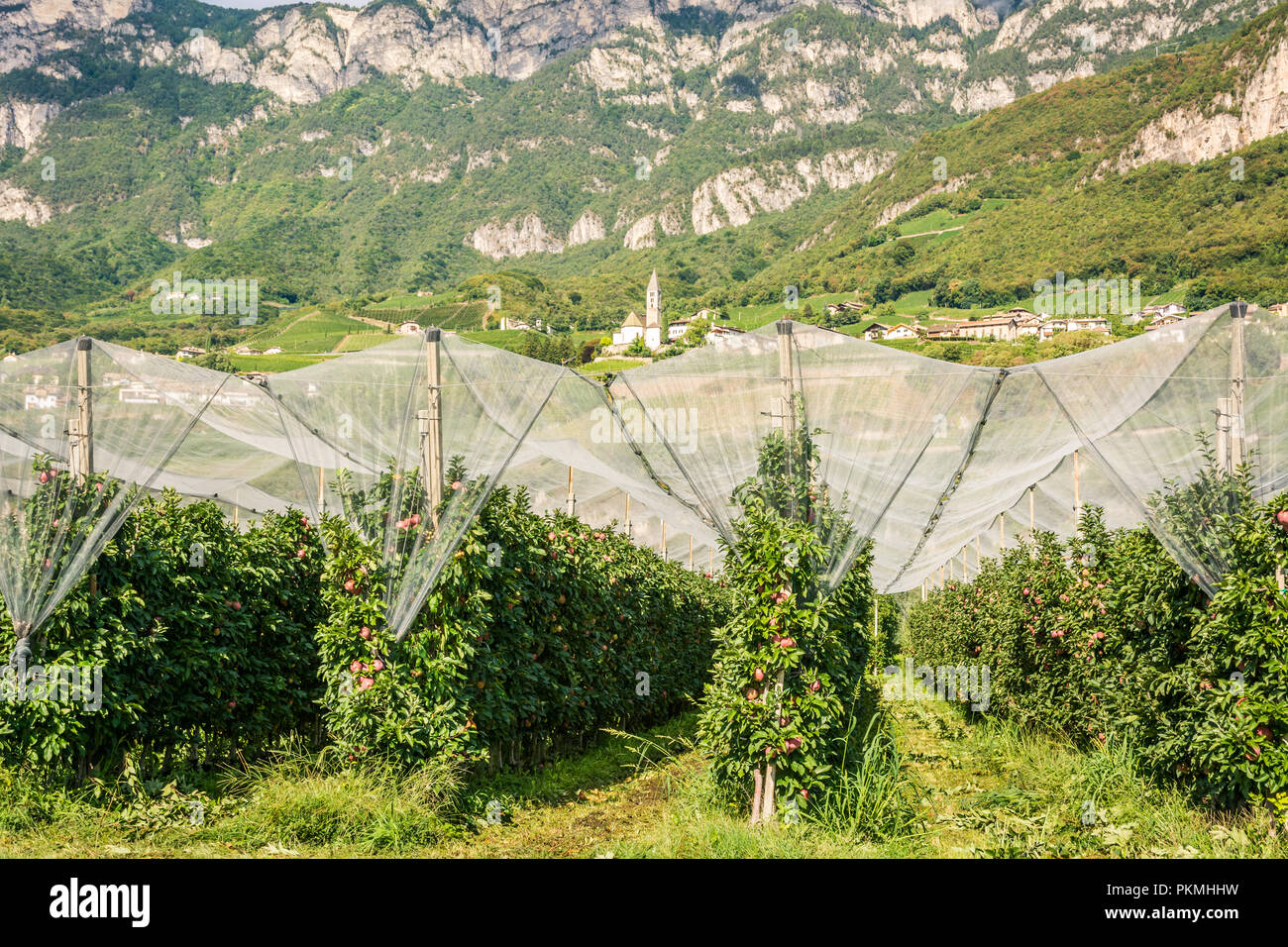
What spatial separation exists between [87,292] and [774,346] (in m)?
122

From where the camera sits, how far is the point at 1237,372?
529cm

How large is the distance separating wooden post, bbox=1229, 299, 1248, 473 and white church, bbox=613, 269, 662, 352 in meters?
58.0

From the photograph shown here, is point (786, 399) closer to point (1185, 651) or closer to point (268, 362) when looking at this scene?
point (1185, 651)

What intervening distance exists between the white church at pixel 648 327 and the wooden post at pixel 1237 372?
58.0 metres

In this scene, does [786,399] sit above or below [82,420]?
above

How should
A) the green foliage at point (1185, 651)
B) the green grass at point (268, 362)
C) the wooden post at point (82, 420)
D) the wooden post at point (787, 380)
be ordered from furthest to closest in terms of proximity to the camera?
the green grass at point (268, 362) < the wooden post at point (787, 380) < the wooden post at point (82, 420) < the green foliage at point (1185, 651)

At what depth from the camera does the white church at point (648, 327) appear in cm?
7475

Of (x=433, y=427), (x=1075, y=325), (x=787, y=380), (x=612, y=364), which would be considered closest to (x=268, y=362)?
(x=612, y=364)

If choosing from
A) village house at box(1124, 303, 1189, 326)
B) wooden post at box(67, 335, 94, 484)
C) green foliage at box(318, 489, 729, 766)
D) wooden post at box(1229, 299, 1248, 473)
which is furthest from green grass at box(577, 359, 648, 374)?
wooden post at box(1229, 299, 1248, 473)

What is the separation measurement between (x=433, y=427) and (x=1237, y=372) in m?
4.74

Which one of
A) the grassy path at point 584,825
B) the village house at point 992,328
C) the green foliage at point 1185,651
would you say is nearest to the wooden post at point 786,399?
the grassy path at point 584,825

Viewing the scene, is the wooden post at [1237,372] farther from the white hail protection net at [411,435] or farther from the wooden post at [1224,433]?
the white hail protection net at [411,435]

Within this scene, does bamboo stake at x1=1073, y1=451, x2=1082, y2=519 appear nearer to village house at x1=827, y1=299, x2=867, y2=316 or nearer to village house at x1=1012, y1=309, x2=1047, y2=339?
village house at x1=1012, y1=309, x2=1047, y2=339

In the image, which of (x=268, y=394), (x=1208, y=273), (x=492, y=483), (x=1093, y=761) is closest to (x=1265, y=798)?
(x=1093, y=761)
